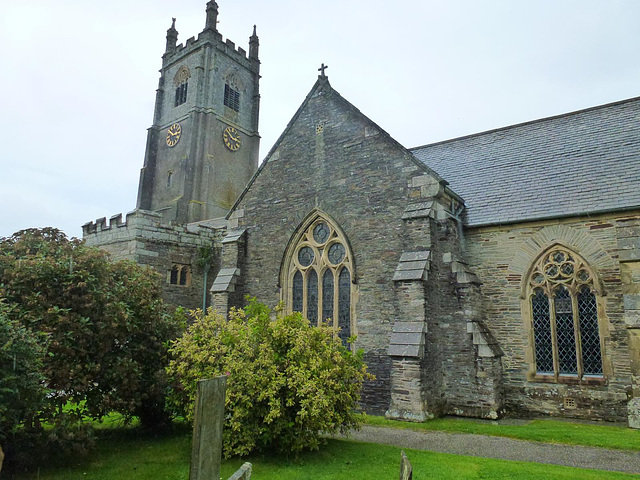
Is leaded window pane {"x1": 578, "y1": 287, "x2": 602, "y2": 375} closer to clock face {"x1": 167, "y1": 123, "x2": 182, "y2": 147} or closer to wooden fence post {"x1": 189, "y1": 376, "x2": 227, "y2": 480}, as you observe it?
wooden fence post {"x1": 189, "y1": 376, "x2": 227, "y2": 480}

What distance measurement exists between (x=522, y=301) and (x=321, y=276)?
6.14 m

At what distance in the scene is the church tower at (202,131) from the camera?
3962 cm

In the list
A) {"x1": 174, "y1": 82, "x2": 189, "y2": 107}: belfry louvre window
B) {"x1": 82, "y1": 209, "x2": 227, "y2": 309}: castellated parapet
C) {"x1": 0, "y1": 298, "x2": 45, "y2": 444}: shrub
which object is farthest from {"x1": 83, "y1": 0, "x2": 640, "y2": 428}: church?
{"x1": 174, "y1": 82, "x2": 189, "y2": 107}: belfry louvre window

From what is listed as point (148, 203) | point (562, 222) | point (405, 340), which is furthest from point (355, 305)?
point (148, 203)

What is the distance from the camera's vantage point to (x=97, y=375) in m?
8.69

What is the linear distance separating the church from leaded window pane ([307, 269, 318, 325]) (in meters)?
0.04

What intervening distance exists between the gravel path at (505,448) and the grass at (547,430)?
0.32m

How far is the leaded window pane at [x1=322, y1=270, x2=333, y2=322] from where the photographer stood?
15242 millimetres

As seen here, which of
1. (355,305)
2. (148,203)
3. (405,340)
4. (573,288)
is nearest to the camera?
(405,340)

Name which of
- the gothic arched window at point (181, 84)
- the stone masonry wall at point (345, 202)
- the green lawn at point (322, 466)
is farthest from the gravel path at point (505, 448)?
the gothic arched window at point (181, 84)

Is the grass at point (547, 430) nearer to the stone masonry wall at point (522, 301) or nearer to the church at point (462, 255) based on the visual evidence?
the church at point (462, 255)

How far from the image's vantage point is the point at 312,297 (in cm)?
1570

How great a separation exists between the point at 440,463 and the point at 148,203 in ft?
127

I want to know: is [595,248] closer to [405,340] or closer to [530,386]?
[530,386]
